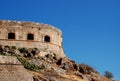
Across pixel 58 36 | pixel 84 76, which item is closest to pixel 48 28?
pixel 58 36

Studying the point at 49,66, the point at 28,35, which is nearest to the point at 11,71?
the point at 49,66

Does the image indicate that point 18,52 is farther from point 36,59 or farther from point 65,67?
point 65,67

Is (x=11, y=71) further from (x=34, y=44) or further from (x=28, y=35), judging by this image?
(x=28, y=35)

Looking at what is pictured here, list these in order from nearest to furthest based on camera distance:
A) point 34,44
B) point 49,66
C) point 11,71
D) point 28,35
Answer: point 11,71, point 49,66, point 34,44, point 28,35

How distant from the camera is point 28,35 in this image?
37.8 m

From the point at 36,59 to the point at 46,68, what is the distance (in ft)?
7.25

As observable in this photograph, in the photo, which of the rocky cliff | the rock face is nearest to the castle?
the rocky cliff

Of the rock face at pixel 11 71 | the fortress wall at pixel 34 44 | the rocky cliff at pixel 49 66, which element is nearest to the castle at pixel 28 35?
the fortress wall at pixel 34 44

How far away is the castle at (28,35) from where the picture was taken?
37.0 m

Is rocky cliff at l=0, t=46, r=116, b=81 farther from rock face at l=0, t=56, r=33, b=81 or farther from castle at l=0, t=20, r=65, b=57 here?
rock face at l=0, t=56, r=33, b=81

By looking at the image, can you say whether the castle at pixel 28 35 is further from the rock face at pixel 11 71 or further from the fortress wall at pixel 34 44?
the rock face at pixel 11 71

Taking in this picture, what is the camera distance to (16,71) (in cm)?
1497

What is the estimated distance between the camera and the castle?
3703 centimetres

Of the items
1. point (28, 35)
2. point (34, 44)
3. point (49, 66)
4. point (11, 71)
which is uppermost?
point (28, 35)
